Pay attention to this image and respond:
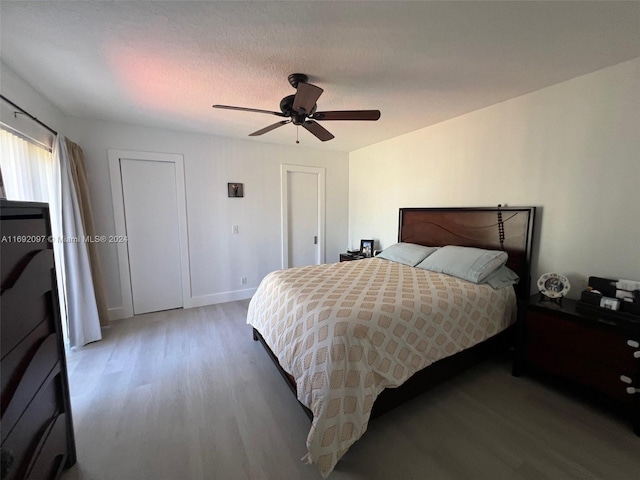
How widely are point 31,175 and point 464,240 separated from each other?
4.27 metres

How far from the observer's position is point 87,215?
2.83m

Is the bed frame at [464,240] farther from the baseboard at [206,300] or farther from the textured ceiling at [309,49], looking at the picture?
the baseboard at [206,300]

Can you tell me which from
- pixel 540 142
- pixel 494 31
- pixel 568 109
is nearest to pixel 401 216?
pixel 540 142

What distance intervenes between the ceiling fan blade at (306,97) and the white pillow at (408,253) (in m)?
1.99

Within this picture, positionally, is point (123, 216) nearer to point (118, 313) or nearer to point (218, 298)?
point (118, 313)

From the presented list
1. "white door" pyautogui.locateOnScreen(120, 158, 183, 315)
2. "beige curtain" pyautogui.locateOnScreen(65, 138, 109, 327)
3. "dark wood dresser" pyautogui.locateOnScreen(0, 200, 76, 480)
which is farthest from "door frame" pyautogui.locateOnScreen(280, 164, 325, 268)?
"dark wood dresser" pyautogui.locateOnScreen(0, 200, 76, 480)

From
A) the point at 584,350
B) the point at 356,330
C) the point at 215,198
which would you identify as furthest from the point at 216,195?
the point at 584,350

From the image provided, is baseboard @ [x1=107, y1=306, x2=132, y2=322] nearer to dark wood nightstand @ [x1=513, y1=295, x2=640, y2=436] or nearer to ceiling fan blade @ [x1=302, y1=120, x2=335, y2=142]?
ceiling fan blade @ [x1=302, y1=120, x2=335, y2=142]

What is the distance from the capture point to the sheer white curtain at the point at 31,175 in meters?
1.92

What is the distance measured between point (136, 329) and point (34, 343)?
217cm

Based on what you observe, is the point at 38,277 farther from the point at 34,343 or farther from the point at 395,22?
the point at 395,22

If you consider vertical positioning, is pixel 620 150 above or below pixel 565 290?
above

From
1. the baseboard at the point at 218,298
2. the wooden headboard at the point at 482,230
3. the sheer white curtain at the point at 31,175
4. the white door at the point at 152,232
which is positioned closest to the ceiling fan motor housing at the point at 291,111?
the sheer white curtain at the point at 31,175

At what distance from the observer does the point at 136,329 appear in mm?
2975
